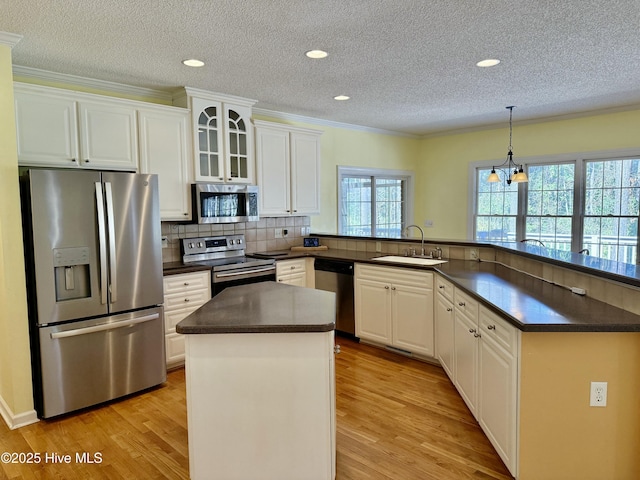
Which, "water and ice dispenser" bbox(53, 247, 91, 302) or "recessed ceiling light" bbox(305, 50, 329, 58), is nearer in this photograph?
"water and ice dispenser" bbox(53, 247, 91, 302)

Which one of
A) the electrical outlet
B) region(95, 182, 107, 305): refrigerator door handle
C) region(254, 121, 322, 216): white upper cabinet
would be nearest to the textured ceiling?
region(254, 121, 322, 216): white upper cabinet

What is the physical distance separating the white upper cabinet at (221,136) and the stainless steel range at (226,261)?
2.19 ft

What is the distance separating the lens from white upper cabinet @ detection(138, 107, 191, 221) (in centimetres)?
368

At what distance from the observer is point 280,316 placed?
2.03 meters

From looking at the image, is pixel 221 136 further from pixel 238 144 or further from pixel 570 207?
pixel 570 207

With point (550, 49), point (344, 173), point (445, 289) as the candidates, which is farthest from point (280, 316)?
point (344, 173)

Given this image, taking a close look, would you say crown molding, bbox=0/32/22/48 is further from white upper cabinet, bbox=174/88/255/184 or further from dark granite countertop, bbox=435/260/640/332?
dark granite countertop, bbox=435/260/640/332

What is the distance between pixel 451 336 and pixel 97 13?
3.15 m

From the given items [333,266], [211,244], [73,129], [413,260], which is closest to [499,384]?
[413,260]

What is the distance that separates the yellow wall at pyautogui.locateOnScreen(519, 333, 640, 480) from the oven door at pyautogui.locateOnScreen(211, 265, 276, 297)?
2.70m

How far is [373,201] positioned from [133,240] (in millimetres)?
4086

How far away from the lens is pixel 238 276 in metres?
4.04

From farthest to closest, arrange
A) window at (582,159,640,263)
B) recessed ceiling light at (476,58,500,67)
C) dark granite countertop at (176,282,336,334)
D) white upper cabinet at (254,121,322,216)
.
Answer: window at (582,159,640,263), white upper cabinet at (254,121,322,216), recessed ceiling light at (476,58,500,67), dark granite countertop at (176,282,336,334)

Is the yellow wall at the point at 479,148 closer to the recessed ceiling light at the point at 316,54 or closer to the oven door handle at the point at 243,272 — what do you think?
the oven door handle at the point at 243,272
